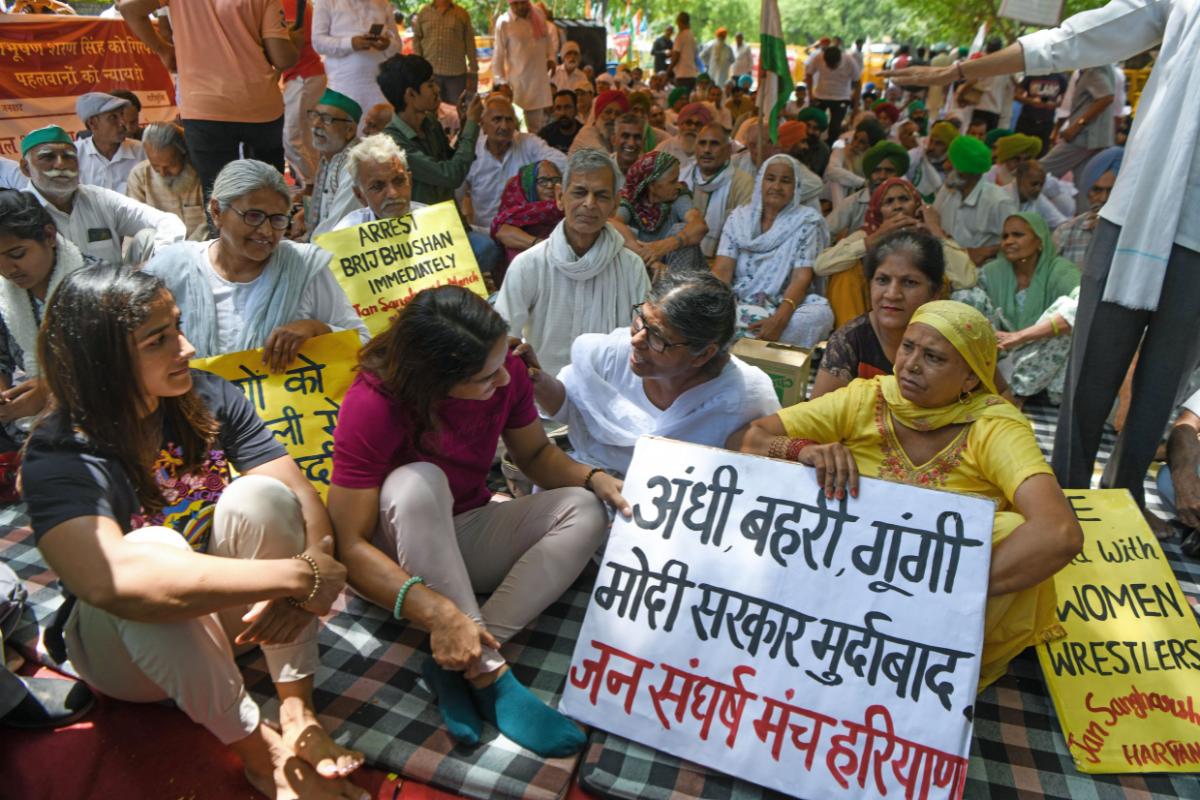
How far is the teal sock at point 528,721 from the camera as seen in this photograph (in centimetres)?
207

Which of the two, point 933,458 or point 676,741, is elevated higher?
point 933,458

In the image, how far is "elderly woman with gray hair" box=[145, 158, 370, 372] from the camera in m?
2.98

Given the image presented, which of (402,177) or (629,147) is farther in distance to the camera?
(629,147)

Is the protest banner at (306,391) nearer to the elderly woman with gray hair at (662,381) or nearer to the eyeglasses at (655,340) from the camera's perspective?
the elderly woman with gray hair at (662,381)

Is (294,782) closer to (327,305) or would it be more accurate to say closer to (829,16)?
(327,305)

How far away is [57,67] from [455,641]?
29.5 feet

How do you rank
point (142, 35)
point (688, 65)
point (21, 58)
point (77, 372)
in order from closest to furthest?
1. point (77, 372)
2. point (142, 35)
3. point (21, 58)
4. point (688, 65)

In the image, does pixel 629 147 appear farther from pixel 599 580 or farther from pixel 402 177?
pixel 599 580

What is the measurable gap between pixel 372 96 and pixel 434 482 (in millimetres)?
5619

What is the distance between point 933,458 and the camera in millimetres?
2410

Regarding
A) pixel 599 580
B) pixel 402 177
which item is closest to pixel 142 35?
pixel 402 177

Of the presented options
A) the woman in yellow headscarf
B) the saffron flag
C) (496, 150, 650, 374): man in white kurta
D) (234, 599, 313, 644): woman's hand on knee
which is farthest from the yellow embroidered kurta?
the saffron flag

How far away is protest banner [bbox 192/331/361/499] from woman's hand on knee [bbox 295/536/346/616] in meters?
1.02

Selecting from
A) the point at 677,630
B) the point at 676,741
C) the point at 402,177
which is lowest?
the point at 676,741
